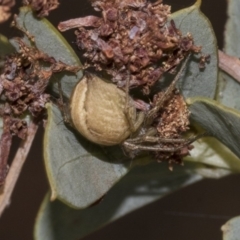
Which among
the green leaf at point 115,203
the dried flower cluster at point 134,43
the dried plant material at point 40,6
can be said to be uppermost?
the dried plant material at point 40,6

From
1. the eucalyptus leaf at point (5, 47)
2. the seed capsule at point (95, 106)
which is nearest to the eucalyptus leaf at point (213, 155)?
the seed capsule at point (95, 106)

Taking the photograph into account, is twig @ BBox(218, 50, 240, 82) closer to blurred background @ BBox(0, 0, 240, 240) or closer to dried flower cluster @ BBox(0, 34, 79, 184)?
dried flower cluster @ BBox(0, 34, 79, 184)

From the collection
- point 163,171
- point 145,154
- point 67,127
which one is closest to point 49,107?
point 67,127

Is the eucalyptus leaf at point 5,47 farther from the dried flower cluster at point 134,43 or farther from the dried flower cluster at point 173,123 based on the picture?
the dried flower cluster at point 173,123

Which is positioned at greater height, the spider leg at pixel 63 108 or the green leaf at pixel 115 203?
the spider leg at pixel 63 108

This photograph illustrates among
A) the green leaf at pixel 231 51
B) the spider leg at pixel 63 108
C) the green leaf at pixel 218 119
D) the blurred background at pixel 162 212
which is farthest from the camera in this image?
the blurred background at pixel 162 212

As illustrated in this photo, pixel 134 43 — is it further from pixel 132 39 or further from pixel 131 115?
pixel 131 115

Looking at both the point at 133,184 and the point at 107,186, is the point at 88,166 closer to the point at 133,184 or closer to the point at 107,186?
the point at 107,186
